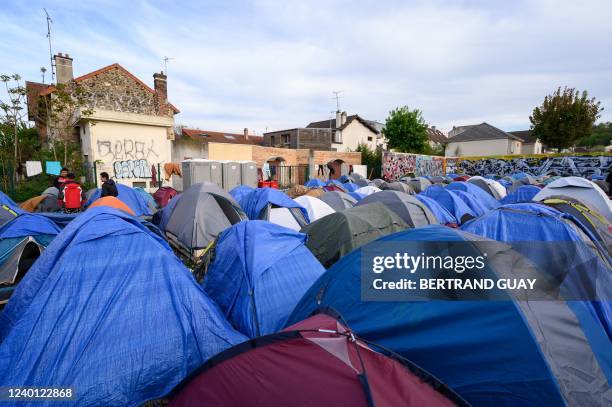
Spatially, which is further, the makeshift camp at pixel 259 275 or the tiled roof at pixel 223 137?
the tiled roof at pixel 223 137

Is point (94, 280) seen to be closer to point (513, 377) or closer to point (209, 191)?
point (513, 377)

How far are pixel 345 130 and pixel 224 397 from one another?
36.4 metres

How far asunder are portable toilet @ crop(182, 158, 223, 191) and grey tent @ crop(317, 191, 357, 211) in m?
6.89

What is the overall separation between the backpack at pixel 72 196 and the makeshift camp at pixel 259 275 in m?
6.43

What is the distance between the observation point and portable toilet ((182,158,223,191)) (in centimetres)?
1380

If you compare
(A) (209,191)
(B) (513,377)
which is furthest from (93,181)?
(B) (513,377)

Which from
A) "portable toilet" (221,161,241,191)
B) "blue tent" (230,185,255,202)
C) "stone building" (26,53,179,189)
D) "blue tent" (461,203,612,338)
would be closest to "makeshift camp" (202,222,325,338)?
"blue tent" (461,203,612,338)

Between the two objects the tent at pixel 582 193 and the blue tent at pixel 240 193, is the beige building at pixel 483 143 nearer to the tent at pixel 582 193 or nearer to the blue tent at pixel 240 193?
the tent at pixel 582 193

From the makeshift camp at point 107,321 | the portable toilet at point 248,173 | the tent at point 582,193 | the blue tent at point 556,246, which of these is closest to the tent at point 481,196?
the tent at point 582,193

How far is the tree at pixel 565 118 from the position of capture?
2823cm

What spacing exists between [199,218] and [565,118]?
34352 millimetres

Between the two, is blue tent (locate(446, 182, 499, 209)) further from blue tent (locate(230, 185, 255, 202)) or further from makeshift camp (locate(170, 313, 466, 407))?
makeshift camp (locate(170, 313, 466, 407))

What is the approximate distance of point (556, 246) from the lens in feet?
13.0

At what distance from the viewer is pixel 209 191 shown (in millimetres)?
7379
